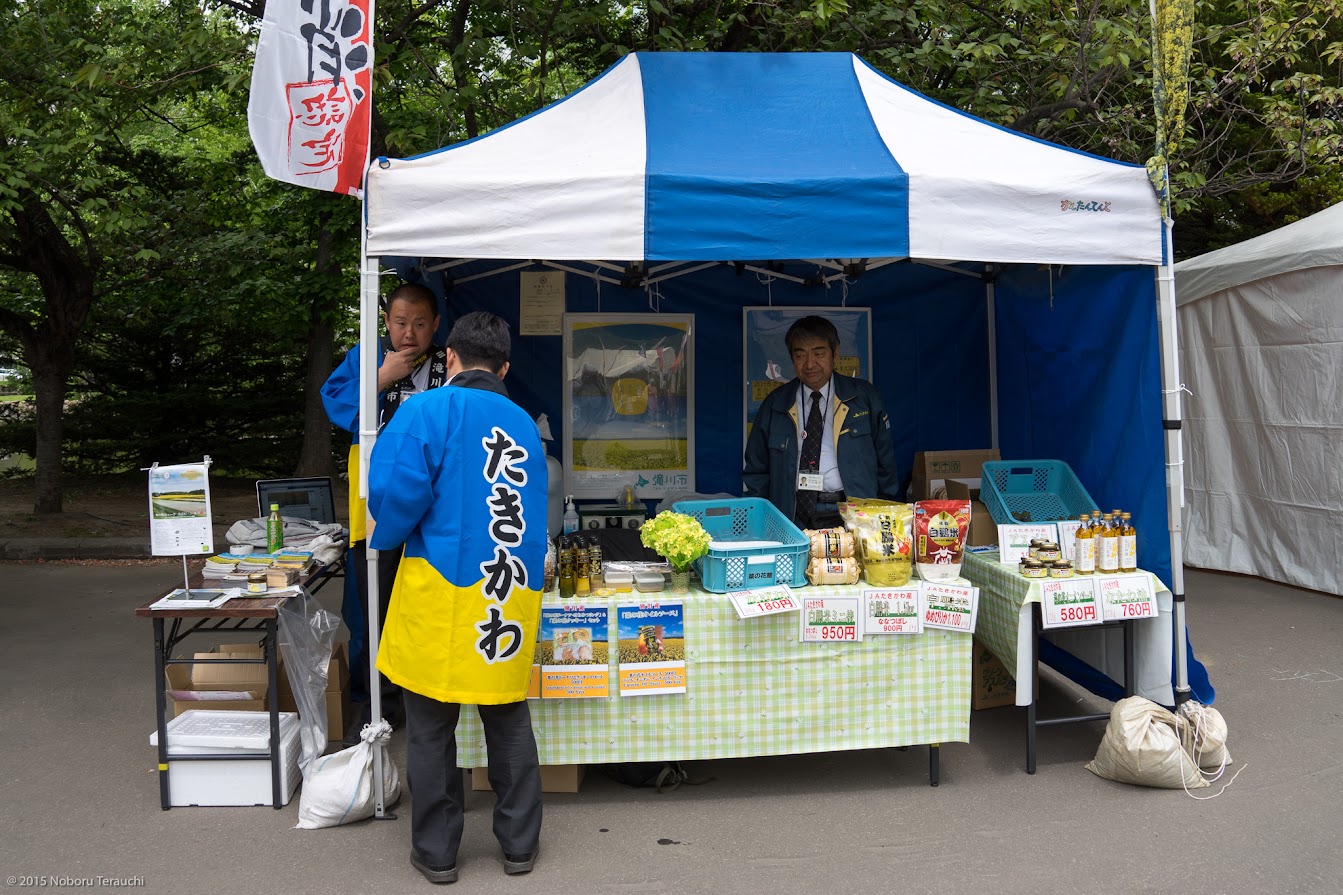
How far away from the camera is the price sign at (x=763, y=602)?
3713 millimetres

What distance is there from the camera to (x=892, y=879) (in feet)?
10.8

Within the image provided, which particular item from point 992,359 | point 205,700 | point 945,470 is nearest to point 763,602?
point 945,470

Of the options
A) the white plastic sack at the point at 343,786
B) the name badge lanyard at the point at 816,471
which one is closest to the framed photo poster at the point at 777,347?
the name badge lanyard at the point at 816,471

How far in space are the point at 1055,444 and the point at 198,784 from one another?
13.6 ft

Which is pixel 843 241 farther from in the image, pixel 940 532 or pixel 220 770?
pixel 220 770

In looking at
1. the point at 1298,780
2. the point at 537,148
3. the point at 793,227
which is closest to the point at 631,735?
the point at 793,227

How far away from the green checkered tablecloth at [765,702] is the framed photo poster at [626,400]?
187 centimetres

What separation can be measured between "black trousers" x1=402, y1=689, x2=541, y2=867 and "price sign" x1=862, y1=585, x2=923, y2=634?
4.46 feet

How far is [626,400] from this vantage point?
563 cm

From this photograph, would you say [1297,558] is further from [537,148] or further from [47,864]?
[47,864]

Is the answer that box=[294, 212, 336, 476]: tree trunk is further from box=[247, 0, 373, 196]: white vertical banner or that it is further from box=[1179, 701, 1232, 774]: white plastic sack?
box=[1179, 701, 1232, 774]: white plastic sack

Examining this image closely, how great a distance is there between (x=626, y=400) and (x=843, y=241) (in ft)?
6.90

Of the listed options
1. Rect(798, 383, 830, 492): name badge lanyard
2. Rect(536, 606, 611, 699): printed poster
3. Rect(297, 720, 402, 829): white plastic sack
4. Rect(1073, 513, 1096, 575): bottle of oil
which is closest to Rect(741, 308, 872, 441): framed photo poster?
Rect(798, 383, 830, 492): name badge lanyard

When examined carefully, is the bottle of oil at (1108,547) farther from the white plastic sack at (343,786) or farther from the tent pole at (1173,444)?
the white plastic sack at (343,786)
